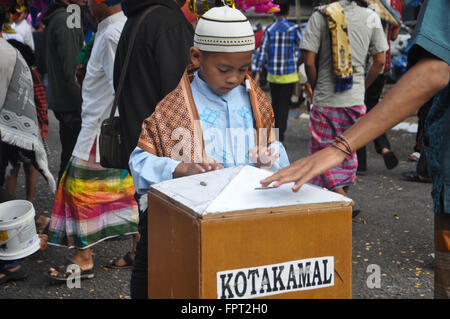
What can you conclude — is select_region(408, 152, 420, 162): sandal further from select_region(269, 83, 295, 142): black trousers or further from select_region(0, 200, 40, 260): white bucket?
select_region(0, 200, 40, 260): white bucket

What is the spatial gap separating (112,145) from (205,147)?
99 centimetres

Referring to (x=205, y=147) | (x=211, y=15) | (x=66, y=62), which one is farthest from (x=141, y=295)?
(x=66, y=62)

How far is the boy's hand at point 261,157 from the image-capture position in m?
2.09

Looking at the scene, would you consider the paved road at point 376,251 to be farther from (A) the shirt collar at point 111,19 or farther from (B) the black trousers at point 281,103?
(B) the black trousers at point 281,103

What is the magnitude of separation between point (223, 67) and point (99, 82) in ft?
5.71

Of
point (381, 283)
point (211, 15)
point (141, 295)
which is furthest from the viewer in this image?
point (381, 283)

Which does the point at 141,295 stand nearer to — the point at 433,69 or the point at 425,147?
the point at 425,147

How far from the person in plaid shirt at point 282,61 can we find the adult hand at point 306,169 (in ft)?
21.6

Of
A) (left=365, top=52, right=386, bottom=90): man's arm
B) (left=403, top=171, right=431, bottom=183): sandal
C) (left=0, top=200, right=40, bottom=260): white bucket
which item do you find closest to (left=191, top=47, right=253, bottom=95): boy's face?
(left=0, top=200, right=40, bottom=260): white bucket

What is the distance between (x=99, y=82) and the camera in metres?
3.79

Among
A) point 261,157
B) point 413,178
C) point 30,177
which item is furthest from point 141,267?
point 413,178

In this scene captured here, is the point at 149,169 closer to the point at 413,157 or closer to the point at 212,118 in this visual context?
the point at 212,118

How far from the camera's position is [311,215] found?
5.20 feet

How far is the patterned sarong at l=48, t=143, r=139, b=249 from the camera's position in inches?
158
